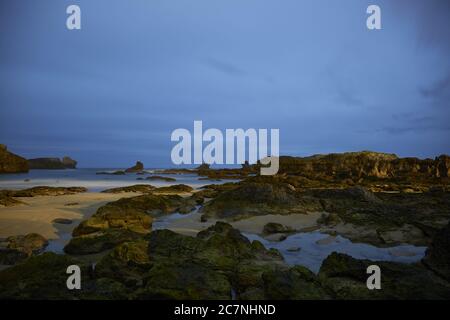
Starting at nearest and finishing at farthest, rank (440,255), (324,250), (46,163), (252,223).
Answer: (440,255)
(324,250)
(252,223)
(46,163)

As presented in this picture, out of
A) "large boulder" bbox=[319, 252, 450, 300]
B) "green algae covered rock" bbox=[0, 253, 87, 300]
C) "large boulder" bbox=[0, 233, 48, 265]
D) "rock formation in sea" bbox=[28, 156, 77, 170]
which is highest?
"green algae covered rock" bbox=[0, 253, 87, 300]

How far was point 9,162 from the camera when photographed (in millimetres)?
71062

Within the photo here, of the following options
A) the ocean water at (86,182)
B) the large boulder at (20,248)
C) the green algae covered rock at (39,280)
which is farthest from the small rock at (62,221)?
the ocean water at (86,182)

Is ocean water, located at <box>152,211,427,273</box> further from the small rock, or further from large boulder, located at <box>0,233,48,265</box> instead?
the small rock

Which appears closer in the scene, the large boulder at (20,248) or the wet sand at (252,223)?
the large boulder at (20,248)

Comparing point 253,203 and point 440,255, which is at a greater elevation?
point 440,255

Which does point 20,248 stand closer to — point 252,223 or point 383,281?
point 252,223

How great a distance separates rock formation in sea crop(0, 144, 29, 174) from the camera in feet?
228

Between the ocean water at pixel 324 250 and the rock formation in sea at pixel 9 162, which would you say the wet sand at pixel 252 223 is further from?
the rock formation in sea at pixel 9 162

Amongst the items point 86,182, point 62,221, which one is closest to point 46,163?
point 86,182

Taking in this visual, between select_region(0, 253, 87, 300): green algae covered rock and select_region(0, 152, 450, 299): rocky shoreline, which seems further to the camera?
select_region(0, 152, 450, 299): rocky shoreline

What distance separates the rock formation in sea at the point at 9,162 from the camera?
69562 millimetres

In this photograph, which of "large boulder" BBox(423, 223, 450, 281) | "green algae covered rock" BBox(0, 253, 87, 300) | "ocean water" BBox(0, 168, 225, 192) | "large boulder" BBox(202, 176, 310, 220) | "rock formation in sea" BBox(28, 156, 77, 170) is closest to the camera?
"green algae covered rock" BBox(0, 253, 87, 300)

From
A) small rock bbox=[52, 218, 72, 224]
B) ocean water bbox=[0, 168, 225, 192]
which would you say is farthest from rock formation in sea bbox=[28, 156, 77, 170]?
small rock bbox=[52, 218, 72, 224]
